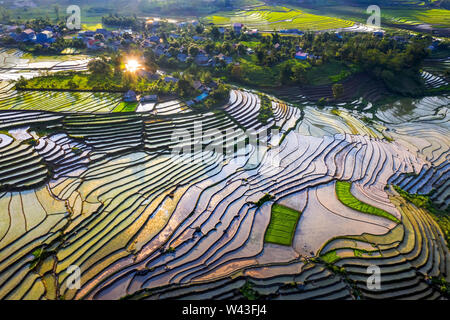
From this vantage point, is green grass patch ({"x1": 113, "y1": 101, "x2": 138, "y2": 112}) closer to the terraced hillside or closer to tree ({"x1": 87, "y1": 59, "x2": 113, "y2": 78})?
the terraced hillside

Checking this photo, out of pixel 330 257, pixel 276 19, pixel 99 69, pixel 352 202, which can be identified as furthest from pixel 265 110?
pixel 276 19

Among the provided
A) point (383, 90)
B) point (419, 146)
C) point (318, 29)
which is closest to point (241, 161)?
point (419, 146)

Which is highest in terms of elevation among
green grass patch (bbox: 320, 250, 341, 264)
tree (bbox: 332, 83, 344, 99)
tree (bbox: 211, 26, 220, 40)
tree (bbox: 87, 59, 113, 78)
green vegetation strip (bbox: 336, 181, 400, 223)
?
tree (bbox: 211, 26, 220, 40)

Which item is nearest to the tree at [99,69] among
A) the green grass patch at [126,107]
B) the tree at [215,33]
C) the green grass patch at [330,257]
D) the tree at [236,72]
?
the green grass patch at [126,107]

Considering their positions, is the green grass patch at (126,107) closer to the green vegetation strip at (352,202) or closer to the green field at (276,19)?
the green vegetation strip at (352,202)

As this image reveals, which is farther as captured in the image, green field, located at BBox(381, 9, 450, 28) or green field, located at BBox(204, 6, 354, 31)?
green field, located at BBox(204, 6, 354, 31)

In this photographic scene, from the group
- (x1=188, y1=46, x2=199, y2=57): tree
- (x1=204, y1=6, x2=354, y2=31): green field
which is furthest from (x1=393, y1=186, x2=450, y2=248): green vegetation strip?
(x1=204, y1=6, x2=354, y2=31): green field
